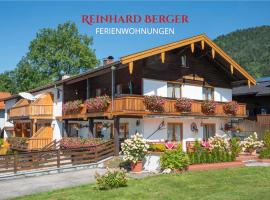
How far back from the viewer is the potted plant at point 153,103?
77.5ft

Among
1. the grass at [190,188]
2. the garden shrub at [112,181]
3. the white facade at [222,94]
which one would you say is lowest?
the grass at [190,188]

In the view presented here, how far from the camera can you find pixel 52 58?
190ft

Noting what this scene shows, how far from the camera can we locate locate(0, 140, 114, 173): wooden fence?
20.9m

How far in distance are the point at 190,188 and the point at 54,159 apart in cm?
1082

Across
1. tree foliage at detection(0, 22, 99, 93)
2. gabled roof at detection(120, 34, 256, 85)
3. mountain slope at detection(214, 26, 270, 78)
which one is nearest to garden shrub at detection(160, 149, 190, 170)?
gabled roof at detection(120, 34, 256, 85)

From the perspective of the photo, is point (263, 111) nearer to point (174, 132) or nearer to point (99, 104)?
point (174, 132)

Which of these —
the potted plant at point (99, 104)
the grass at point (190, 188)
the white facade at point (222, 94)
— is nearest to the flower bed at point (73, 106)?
the potted plant at point (99, 104)

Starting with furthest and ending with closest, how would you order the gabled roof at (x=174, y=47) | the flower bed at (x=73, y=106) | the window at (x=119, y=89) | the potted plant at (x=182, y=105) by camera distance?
the flower bed at (x=73, y=106) → the window at (x=119, y=89) → the potted plant at (x=182, y=105) → the gabled roof at (x=174, y=47)

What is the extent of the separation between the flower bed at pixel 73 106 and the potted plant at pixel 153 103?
21.1 ft

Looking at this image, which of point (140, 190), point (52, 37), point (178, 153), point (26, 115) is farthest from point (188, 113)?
point (52, 37)

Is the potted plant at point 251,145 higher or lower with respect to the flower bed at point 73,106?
lower

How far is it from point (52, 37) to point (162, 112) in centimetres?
3914

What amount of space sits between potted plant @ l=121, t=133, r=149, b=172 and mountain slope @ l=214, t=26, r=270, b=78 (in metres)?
71.1

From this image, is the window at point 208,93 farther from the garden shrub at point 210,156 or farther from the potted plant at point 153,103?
the garden shrub at point 210,156
